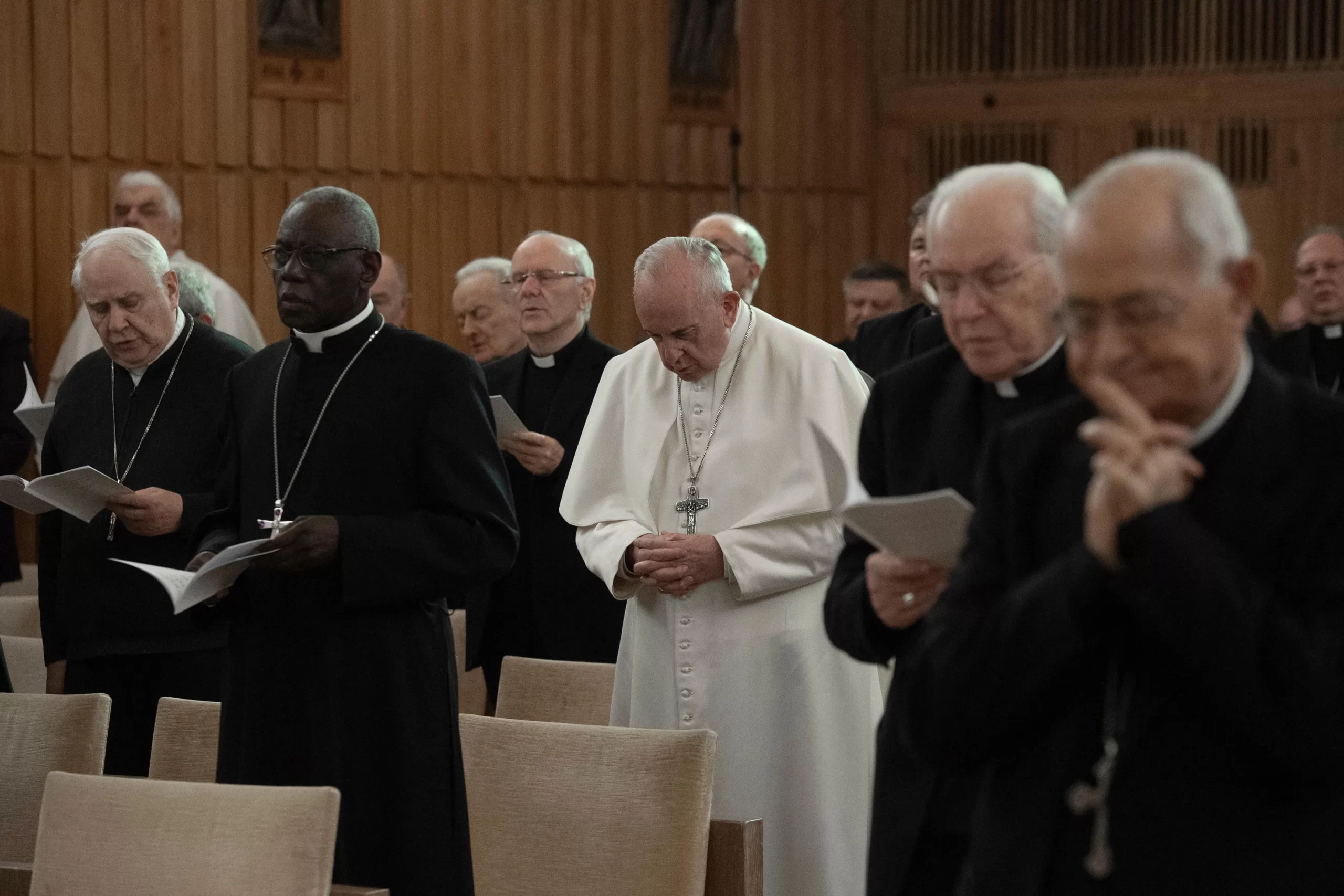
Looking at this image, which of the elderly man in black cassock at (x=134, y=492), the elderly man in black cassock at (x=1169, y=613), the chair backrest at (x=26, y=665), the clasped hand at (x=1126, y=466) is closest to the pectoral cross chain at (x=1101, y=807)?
the elderly man in black cassock at (x=1169, y=613)

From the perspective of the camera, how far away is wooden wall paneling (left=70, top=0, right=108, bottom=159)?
9055 millimetres

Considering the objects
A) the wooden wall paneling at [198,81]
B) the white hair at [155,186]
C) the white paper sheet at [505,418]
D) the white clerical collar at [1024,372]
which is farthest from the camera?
the wooden wall paneling at [198,81]

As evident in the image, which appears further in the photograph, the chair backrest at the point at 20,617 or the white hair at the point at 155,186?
the white hair at the point at 155,186

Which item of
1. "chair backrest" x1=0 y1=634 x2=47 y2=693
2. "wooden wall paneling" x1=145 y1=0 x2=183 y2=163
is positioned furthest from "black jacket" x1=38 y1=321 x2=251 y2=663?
"wooden wall paneling" x1=145 y1=0 x2=183 y2=163

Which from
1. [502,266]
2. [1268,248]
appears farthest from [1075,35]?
[502,266]

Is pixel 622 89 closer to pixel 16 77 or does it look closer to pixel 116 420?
pixel 16 77

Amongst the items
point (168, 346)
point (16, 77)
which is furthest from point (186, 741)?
point (16, 77)

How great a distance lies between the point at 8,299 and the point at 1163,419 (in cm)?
808

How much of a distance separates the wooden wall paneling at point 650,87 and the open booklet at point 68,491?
671 cm

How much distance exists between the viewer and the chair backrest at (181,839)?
9.79 feet

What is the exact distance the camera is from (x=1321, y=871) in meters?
1.83

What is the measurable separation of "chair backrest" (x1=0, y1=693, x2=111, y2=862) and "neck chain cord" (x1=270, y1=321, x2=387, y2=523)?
58cm

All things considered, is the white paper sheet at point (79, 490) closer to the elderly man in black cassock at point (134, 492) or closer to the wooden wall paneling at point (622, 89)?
the elderly man in black cassock at point (134, 492)

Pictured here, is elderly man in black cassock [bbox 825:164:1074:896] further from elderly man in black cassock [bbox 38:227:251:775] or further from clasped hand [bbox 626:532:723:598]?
elderly man in black cassock [bbox 38:227:251:775]
